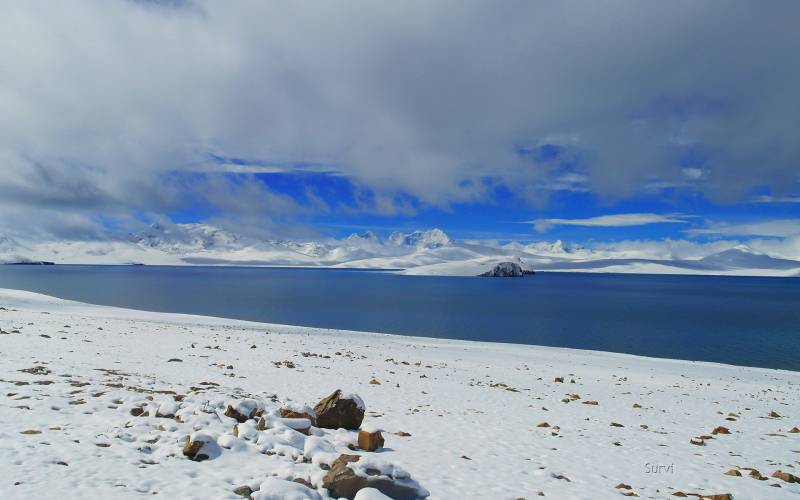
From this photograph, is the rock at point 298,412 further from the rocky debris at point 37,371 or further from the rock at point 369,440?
the rocky debris at point 37,371

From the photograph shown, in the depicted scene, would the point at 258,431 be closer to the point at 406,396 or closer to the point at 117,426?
the point at 117,426

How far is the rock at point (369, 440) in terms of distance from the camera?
1199cm

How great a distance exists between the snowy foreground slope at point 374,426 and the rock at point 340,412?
2.02 feet

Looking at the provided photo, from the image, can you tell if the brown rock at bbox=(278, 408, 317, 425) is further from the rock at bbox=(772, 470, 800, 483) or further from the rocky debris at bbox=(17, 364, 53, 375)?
the rock at bbox=(772, 470, 800, 483)

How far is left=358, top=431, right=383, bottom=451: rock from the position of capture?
11992 mm

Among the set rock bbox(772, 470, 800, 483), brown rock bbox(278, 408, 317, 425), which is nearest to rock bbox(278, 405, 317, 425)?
brown rock bbox(278, 408, 317, 425)

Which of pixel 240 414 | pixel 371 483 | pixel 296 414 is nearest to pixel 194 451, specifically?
pixel 240 414

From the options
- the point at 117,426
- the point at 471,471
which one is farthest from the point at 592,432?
the point at 117,426

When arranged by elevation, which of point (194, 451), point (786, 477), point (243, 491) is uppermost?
point (194, 451)

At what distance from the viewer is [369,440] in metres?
12.0

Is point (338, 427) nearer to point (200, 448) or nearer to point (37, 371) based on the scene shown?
point (200, 448)

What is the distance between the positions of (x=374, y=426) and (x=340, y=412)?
1638 millimetres

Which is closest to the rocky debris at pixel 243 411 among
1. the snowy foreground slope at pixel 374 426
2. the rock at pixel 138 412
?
the snowy foreground slope at pixel 374 426

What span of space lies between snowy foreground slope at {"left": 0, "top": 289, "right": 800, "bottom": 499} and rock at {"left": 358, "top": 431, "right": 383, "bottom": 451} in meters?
0.24
